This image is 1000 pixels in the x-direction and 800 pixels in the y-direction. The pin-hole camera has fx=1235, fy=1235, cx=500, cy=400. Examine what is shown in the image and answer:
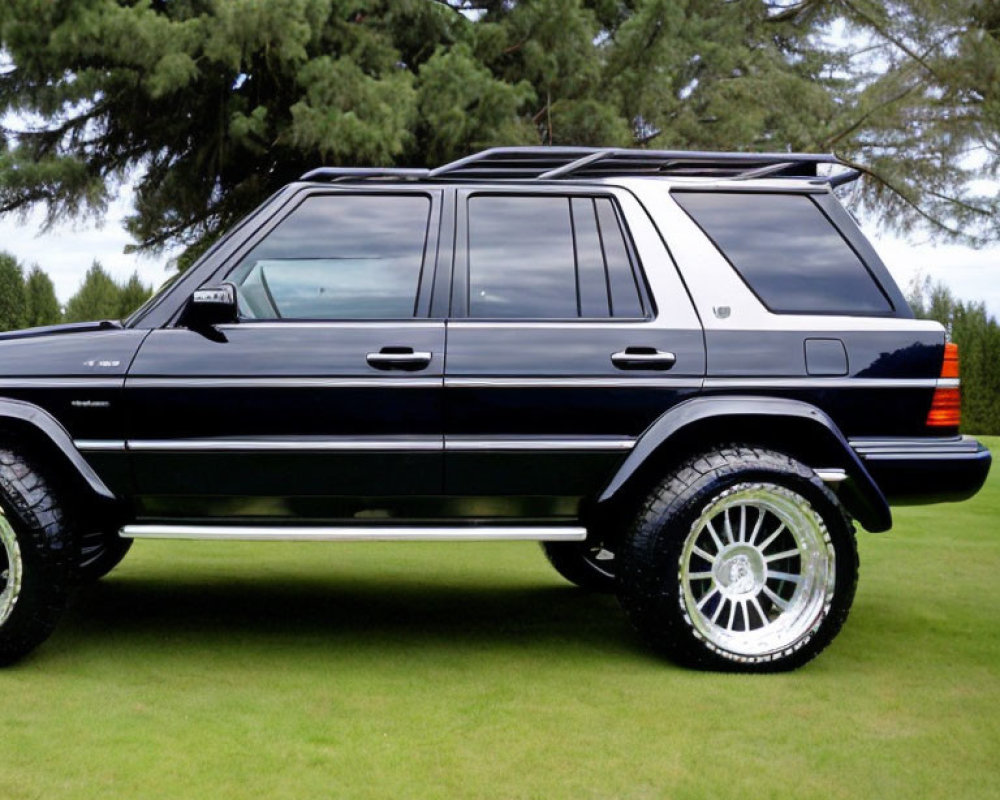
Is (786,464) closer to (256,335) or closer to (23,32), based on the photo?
(256,335)

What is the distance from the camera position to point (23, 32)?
14875 millimetres

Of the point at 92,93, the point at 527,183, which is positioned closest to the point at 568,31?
the point at 92,93

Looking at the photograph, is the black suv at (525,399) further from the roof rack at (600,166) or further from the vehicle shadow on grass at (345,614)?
the vehicle shadow on grass at (345,614)

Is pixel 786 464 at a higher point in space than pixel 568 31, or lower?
lower

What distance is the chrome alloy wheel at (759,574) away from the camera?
4.66 meters

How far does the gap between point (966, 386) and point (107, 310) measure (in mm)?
16302

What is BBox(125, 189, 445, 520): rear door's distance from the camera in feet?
15.1

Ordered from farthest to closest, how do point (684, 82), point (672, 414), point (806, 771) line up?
point (684, 82), point (672, 414), point (806, 771)

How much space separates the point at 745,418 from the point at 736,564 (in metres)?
0.57

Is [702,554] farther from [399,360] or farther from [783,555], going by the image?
[399,360]

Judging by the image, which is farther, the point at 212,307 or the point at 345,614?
the point at 345,614

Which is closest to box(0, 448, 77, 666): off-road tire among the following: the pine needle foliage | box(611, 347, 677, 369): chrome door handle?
box(611, 347, 677, 369): chrome door handle

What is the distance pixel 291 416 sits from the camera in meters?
4.61

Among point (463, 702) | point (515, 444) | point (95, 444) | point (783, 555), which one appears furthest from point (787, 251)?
point (95, 444)
